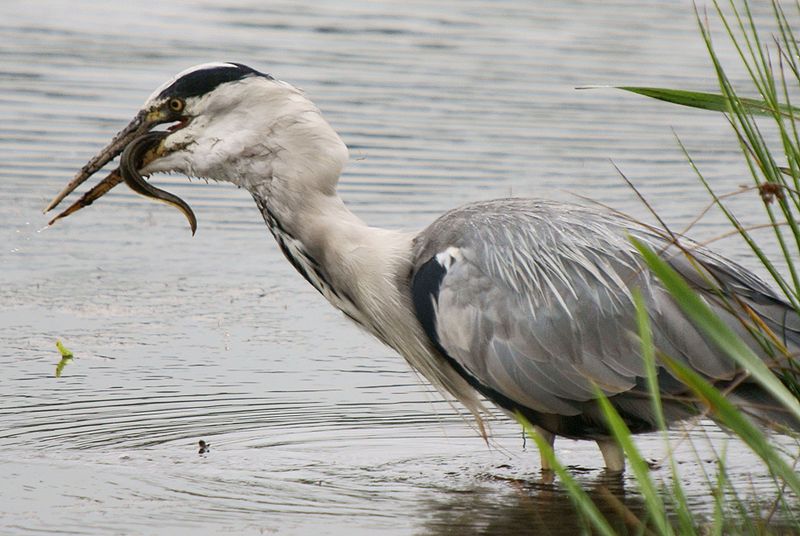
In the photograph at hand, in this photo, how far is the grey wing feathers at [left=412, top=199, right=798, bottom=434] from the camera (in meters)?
5.60

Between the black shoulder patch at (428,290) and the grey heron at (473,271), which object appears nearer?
the grey heron at (473,271)

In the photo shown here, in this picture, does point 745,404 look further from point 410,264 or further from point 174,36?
point 174,36

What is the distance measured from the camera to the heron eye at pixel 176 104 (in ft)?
19.2

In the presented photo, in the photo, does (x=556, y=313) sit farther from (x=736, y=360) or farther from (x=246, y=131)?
(x=246, y=131)

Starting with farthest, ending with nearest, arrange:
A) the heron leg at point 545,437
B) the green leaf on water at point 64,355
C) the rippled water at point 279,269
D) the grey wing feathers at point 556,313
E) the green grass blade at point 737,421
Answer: the green leaf on water at point 64,355 < the heron leg at point 545,437 < the rippled water at point 279,269 < the grey wing feathers at point 556,313 < the green grass blade at point 737,421

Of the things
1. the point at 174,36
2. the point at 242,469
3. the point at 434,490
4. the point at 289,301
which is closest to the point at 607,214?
the point at 434,490

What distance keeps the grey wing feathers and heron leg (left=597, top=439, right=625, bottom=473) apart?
327 mm

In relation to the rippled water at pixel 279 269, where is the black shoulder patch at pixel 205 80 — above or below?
above

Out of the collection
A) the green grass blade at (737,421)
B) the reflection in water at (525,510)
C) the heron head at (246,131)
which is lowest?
the reflection in water at (525,510)

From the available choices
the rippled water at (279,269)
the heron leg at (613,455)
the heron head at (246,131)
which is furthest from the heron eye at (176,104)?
the heron leg at (613,455)

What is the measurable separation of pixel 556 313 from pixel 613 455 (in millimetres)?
699

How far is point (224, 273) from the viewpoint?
891cm

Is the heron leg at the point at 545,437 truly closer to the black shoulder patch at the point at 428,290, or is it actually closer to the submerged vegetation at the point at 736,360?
the submerged vegetation at the point at 736,360

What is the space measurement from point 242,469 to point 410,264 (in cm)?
103
